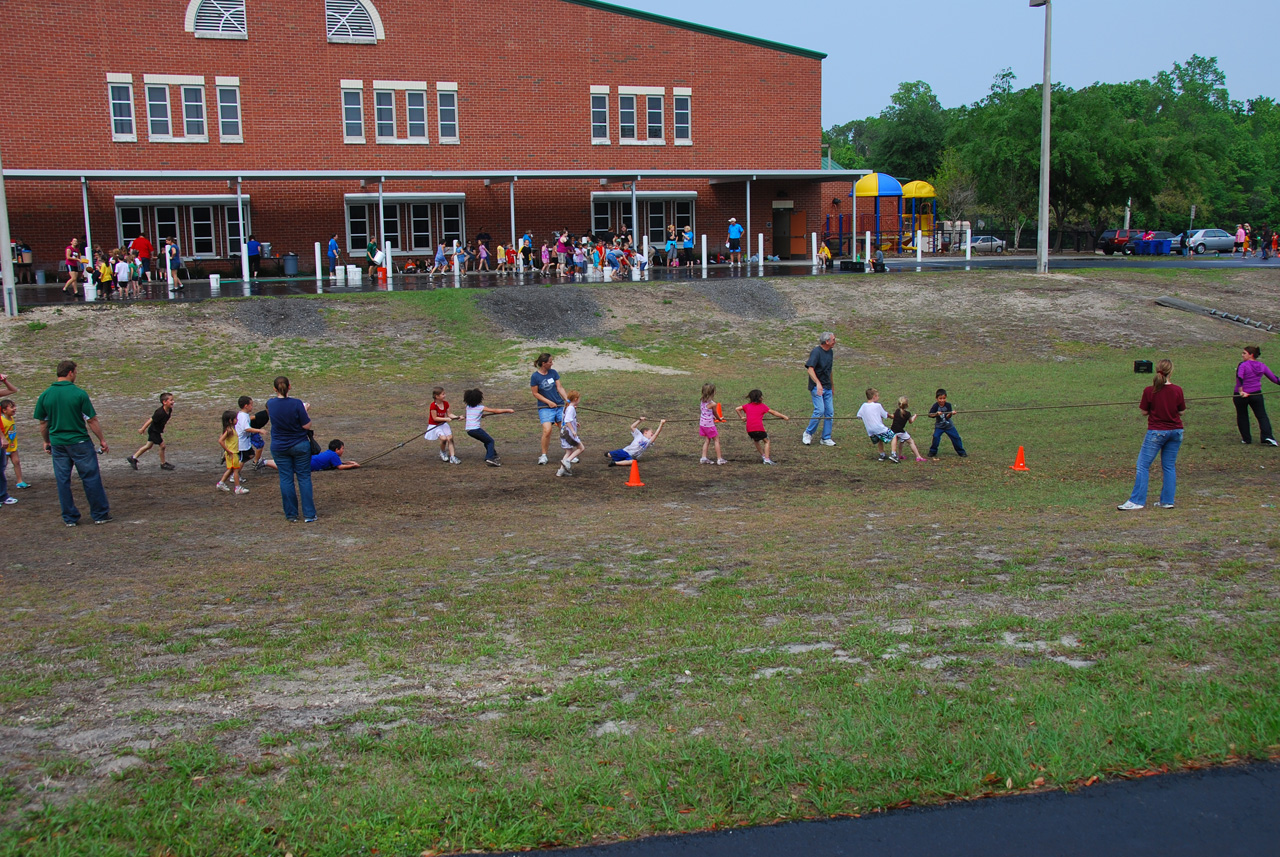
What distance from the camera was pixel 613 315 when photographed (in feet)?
94.6

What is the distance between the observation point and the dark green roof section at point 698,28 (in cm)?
4141

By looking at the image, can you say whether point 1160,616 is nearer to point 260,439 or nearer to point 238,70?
point 260,439

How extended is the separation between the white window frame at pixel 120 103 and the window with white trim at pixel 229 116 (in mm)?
2811

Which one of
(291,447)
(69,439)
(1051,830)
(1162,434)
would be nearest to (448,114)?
(69,439)

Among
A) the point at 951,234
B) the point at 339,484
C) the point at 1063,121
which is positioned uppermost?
the point at 1063,121

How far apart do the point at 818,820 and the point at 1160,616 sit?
3541 mm

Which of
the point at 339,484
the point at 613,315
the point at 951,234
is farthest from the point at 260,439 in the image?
the point at 951,234

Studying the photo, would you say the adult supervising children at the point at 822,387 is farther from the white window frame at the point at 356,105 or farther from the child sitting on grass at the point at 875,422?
the white window frame at the point at 356,105

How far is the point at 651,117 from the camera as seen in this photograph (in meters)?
43.1

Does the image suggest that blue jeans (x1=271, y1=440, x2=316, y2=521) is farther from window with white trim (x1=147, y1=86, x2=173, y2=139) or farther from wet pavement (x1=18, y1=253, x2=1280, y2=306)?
window with white trim (x1=147, y1=86, x2=173, y2=139)

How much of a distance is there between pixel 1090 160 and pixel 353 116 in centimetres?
3598

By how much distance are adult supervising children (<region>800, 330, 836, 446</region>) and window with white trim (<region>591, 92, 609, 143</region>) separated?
28214mm

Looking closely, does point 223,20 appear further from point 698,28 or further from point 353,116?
point 698,28

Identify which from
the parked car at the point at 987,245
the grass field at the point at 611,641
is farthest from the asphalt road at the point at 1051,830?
the parked car at the point at 987,245
